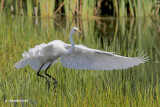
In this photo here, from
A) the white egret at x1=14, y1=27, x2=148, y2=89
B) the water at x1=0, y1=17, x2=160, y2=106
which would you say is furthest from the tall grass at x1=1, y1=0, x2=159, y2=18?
the white egret at x1=14, y1=27, x2=148, y2=89

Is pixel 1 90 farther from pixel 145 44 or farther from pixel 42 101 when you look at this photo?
pixel 145 44

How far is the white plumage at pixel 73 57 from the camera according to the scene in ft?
13.0

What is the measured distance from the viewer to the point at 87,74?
4523 mm

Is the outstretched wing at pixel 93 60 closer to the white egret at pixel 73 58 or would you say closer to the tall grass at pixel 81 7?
the white egret at pixel 73 58

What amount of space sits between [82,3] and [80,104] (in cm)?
872

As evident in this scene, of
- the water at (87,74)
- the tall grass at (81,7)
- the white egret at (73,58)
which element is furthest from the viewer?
the tall grass at (81,7)

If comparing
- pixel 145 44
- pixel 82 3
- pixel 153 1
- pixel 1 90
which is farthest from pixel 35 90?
pixel 153 1

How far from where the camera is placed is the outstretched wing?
3997 millimetres

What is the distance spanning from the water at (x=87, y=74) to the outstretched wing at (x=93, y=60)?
15 centimetres

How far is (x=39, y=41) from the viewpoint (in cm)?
598

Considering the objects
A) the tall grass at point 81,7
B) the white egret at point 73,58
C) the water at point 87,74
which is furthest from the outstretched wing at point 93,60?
the tall grass at point 81,7

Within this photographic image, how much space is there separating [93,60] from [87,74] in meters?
0.36

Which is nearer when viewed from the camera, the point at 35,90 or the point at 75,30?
the point at 35,90

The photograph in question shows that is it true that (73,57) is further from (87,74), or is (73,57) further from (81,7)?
(81,7)
